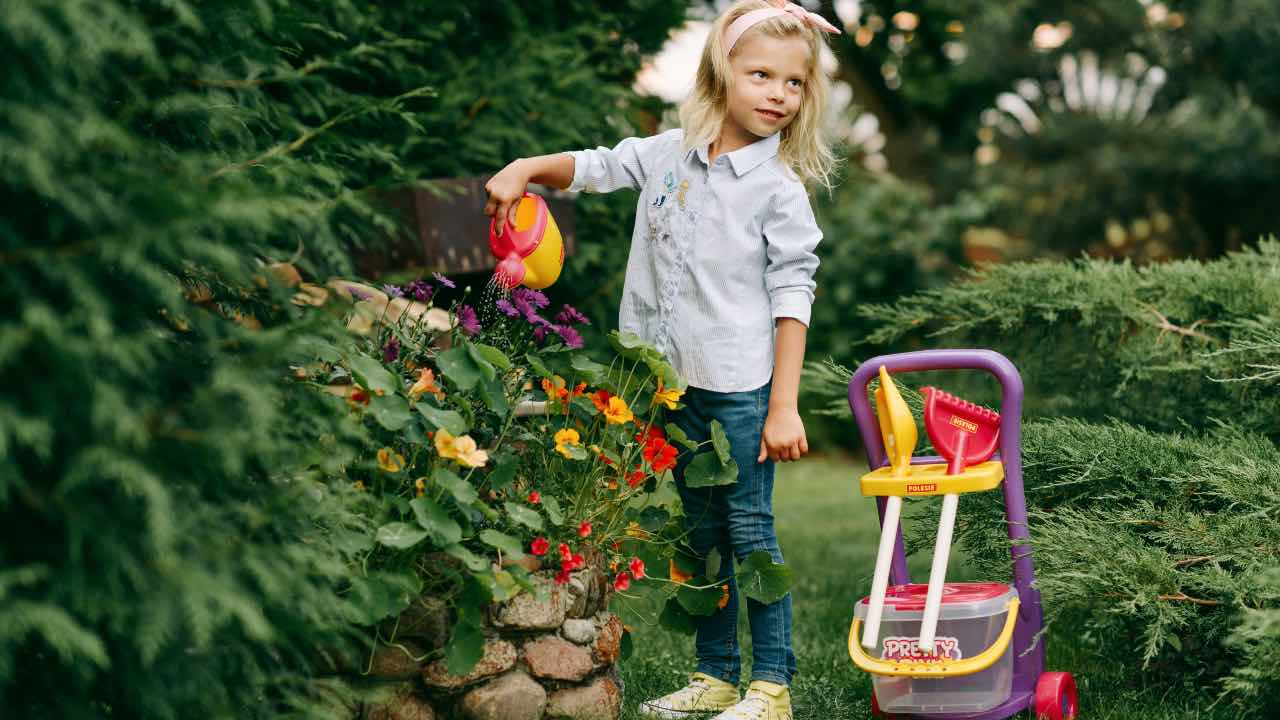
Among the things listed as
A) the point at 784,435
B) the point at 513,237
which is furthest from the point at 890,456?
the point at 513,237

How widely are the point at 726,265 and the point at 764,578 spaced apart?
Result: 66cm

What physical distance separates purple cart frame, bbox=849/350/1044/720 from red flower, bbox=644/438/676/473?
391mm

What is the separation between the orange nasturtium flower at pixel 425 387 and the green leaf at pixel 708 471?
556 millimetres

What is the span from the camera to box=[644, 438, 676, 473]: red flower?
251 cm

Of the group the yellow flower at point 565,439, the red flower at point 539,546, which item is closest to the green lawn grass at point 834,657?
the red flower at point 539,546

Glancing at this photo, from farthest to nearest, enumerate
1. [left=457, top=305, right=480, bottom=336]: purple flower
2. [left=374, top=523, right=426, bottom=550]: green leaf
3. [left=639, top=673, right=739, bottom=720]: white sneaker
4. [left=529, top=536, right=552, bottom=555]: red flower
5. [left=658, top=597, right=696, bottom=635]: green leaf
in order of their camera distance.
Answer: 1. [left=658, top=597, right=696, bottom=635]: green leaf
2. [left=639, top=673, right=739, bottom=720]: white sneaker
3. [left=457, top=305, right=480, bottom=336]: purple flower
4. [left=529, top=536, right=552, bottom=555]: red flower
5. [left=374, top=523, right=426, bottom=550]: green leaf

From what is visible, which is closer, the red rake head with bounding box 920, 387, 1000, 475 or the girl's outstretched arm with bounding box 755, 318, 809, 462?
the red rake head with bounding box 920, 387, 1000, 475

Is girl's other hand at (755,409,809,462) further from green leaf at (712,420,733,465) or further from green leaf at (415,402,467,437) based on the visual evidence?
green leaf at (415,402,467,437)

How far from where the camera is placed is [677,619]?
2.71 metres

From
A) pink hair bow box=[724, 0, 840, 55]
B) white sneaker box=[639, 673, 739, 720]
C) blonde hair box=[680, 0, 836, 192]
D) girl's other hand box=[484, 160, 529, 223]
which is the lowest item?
white sneaker box=[639, 673, 739, 720]

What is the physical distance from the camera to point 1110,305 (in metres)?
3.42

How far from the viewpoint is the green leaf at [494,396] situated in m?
2.30

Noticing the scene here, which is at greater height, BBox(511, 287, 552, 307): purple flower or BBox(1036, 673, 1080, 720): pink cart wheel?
BBox(511, 287, 552, 307): purple flower

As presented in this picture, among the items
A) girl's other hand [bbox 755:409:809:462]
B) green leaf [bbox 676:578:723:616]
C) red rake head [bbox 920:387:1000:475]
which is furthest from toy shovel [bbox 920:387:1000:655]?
green leaf [bbox 676:578:723:616]
